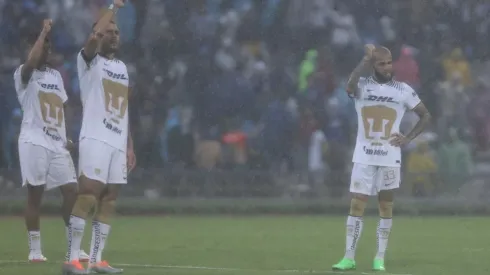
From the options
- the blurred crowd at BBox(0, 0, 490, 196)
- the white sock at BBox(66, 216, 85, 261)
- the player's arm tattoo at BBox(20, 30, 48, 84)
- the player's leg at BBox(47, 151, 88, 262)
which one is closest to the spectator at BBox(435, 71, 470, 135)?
the blurred crowd at BBox(0, 0, 490, 196)

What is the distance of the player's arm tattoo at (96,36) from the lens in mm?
11297

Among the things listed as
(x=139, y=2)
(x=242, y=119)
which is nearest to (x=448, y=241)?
(x=242, y=119)

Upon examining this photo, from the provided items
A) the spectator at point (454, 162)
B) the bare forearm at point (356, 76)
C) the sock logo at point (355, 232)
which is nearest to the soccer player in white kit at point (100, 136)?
the bare forearm at point (356, 76)

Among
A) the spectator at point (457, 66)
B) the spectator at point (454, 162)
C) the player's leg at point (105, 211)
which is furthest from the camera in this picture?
the spectator at point (457, 66)

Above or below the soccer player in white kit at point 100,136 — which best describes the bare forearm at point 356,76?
above

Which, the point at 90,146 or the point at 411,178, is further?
the point at 411,178

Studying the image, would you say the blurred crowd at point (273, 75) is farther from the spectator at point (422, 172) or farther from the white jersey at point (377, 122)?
the white jersey at point (377, 122)

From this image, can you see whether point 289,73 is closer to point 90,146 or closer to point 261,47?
point 261,47

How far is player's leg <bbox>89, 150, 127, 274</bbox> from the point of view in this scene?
11.7 meters

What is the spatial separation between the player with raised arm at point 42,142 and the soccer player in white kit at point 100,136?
1896 mm

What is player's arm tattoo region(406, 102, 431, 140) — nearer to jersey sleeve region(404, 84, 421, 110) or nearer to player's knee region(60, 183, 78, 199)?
jersey sleeve region(404, 84, 421, 110)

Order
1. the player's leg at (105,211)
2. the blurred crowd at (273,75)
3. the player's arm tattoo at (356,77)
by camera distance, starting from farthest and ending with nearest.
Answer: the blurred crowd at (273,75) → the player's arm tattoo at (356,77) → the player's leg at (105,211)

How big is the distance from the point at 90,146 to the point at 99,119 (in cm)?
28

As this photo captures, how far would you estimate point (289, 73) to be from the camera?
24.9 meters
